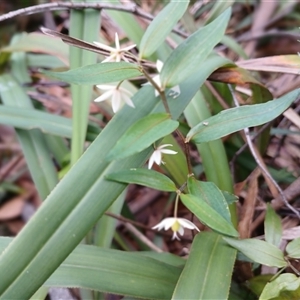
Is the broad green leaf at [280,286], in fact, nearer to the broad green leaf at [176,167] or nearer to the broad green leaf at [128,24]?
the broad green leaf at [176,167]

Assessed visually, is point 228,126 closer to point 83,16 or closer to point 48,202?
point 48,202

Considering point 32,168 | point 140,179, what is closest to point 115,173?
point 140,179

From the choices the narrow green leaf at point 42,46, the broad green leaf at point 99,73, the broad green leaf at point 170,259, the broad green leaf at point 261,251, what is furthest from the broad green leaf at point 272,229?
the narrow green leaf at point 42,46

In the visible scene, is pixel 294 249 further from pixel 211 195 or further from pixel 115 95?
pixel 115 95

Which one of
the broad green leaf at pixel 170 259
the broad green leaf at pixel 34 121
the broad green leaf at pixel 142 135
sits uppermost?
the broad green leaf at pixel 34 121

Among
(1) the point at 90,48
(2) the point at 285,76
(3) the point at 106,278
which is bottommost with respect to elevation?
(3) the point at 106,278

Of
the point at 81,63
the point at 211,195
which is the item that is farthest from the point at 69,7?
the point at 211,195
